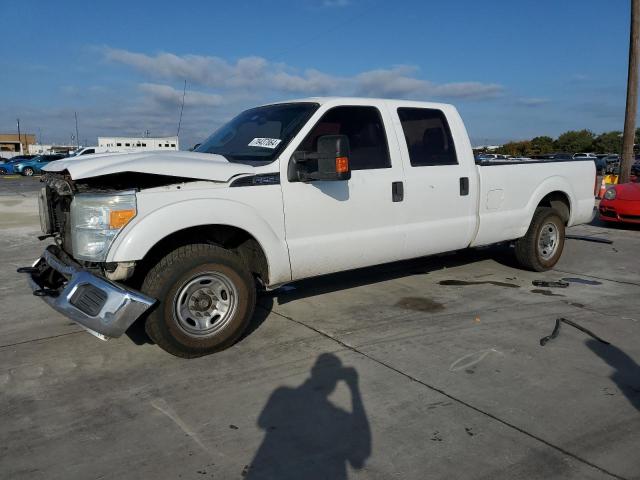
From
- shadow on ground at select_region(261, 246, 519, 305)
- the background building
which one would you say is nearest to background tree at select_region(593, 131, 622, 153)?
shadow on ground at select_region(261, 246, 519, 305)

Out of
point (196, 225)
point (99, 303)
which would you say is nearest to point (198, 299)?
point (196, 225)

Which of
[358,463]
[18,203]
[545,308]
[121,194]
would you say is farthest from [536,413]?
[18,203]

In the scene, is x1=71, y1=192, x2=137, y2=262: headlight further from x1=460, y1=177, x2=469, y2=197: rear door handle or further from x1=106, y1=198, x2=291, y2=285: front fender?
x1=460, y1=177, x2=469, y2=197: rear door handle

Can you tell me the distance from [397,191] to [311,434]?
8.95 feet

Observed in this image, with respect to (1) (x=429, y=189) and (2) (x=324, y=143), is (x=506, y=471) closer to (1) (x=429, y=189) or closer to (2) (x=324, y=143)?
(2) (x=324, y=143)

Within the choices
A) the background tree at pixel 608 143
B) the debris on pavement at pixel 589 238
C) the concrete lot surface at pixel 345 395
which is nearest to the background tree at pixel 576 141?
the background tree at pixel 608 143

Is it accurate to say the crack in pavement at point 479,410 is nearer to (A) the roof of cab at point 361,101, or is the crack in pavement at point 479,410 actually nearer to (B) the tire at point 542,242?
(A) the roof of cab at point 361,101

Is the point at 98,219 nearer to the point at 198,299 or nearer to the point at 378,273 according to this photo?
the point at 198,299

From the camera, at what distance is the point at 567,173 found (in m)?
7.16

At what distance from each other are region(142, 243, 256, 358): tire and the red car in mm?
9029

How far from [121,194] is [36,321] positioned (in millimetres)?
2200

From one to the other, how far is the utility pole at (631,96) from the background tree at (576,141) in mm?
60959

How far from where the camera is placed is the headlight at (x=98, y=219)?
3.77 meters

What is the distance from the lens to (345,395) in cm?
362
